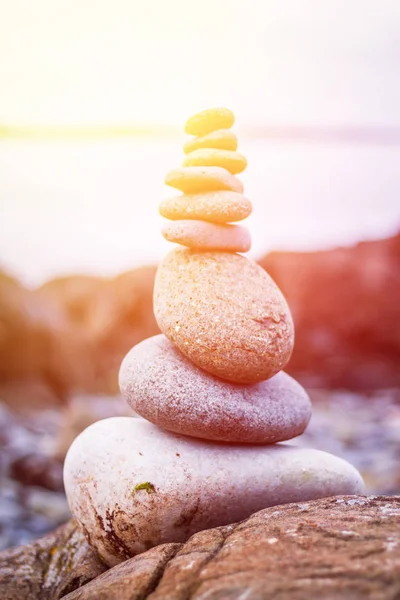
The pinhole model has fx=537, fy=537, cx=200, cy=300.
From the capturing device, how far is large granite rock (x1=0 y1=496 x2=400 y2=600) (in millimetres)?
1881

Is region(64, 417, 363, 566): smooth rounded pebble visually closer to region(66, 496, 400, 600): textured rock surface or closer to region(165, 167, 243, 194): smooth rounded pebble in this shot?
region(66, 496, 400, 600): textured rock surface

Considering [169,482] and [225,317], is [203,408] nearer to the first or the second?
[169,482]

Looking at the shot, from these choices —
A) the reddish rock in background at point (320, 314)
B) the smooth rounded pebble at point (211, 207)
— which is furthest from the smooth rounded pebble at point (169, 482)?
the reddish rock in background at point (320, 314)

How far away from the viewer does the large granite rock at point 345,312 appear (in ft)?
60.2

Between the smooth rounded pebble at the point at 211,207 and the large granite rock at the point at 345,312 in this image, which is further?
the large granite rock at the point at 345,312

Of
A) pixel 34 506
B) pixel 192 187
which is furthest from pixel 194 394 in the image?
pixel 34 506

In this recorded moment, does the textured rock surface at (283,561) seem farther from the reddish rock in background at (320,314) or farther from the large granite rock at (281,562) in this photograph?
the reddish rock in background at (320,314)

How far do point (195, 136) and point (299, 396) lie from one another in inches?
80.0

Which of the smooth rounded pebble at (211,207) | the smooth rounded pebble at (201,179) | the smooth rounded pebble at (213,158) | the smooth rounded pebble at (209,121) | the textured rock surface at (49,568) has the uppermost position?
the smooth rounded pebble at (209,121)

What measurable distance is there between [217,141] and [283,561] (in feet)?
9.00

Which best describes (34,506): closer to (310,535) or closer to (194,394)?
(194,394)

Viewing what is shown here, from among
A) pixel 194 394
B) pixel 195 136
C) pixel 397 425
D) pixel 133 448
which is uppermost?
pixel 195 136

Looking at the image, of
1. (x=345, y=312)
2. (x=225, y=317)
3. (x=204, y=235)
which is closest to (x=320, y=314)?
(x=345, y=312)

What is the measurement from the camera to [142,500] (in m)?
3.16
